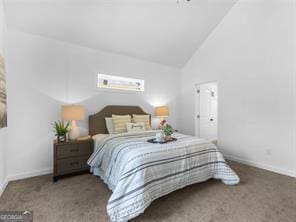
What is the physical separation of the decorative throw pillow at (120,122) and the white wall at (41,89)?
51 cm

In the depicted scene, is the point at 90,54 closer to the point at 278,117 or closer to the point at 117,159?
the point at 117,159

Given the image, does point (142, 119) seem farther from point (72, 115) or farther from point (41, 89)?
point (41, 89)

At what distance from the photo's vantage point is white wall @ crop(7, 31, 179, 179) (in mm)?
2734

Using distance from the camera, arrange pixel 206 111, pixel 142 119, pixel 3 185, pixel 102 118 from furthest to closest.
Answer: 1. pixel 206 111
2. pixel 142 119
3. pixel 102 118
4. pixel 3 185

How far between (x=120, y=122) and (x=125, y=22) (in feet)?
6.84

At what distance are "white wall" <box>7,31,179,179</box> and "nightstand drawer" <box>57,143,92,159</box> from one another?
581mm

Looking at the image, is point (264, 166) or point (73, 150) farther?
point (264, 166)

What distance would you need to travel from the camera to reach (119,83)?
3.96 metres

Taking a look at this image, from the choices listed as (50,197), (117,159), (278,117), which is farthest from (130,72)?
(278,117)

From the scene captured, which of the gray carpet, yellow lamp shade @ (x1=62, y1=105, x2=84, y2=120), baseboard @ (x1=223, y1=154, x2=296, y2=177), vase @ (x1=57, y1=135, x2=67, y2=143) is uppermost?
yellow lamp shade @ (x1=62, y1=105, x2=84, y2=120)

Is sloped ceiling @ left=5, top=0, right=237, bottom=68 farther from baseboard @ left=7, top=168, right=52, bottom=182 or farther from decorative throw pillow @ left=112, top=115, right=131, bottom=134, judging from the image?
baseboard @ left=7, top=168, right=52, bottom=182

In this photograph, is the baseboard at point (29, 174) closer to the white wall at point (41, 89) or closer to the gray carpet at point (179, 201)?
the white wall at point (41, 89)

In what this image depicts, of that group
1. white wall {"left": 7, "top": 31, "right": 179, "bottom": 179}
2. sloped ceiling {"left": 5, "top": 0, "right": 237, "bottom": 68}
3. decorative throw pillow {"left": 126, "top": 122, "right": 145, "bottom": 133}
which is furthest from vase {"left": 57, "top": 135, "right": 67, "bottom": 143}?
sloped ceiling {"left": 5, "top": 0, "right": 237, "bottom": 68}

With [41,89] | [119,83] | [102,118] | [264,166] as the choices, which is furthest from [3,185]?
[264,166]
